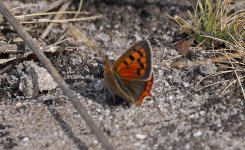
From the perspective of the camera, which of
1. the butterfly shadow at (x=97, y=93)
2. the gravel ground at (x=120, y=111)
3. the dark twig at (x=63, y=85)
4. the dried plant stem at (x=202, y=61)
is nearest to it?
the dark twig at (x=63, y=85)

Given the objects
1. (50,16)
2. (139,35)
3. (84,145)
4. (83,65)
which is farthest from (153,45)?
(84,145)

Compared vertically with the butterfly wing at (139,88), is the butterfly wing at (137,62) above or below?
above

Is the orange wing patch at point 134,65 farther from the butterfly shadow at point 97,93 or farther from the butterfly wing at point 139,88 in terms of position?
the butterfly shadow at point 97,93

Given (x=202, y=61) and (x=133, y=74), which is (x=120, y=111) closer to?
(x=133, y=74)

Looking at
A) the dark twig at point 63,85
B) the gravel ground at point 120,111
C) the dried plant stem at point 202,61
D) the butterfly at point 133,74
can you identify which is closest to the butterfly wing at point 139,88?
the butterfly at point 133,74

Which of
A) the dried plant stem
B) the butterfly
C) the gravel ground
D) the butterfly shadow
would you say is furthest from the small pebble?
the dried plant stem

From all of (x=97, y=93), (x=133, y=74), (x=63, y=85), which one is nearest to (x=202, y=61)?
(x=133, y=74)

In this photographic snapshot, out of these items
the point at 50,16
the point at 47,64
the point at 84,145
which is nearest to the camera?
the point at 84,145

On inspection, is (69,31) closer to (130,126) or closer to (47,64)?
(47,64)

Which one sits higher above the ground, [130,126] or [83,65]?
[83,65]
